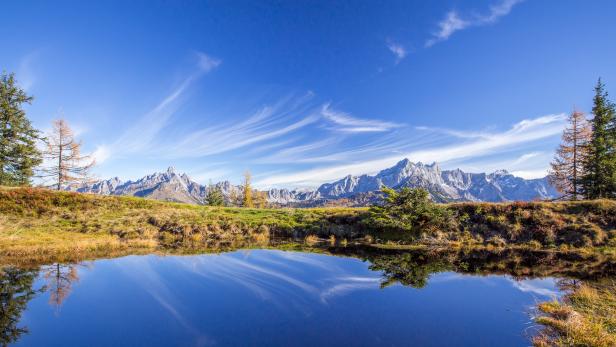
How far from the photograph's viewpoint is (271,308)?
10.6m

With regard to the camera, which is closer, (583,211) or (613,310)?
(613,310)

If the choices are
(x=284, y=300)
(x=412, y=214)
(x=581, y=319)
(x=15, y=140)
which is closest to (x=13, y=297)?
(x=284, y=300)

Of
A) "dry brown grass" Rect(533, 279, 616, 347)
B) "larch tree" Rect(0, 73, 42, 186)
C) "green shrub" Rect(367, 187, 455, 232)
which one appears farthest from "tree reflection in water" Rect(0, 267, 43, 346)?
"larch tree" Rect(0, 73, 42, 186)

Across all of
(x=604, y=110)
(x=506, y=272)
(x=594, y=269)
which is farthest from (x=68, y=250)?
(x=604, y=110)

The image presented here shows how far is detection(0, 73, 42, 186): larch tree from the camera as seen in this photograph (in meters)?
44.2

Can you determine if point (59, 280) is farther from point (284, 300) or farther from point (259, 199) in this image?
point (259, 199)

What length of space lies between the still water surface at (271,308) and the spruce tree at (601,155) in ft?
96.0

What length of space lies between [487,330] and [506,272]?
28.2 ft

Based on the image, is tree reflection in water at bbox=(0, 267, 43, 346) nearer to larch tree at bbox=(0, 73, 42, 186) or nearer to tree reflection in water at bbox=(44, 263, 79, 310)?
tree reflection in water at bbox=(44, 263, 79, 310)

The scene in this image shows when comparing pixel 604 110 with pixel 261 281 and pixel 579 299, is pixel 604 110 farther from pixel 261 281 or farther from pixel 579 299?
pixel 261 281

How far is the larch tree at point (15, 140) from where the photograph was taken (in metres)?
44.2

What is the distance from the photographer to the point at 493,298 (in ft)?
38.4

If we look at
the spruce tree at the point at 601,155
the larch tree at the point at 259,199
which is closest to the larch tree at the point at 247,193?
the larch tree at the point at 259,199

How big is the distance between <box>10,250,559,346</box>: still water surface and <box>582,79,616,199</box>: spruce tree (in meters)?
29.3
